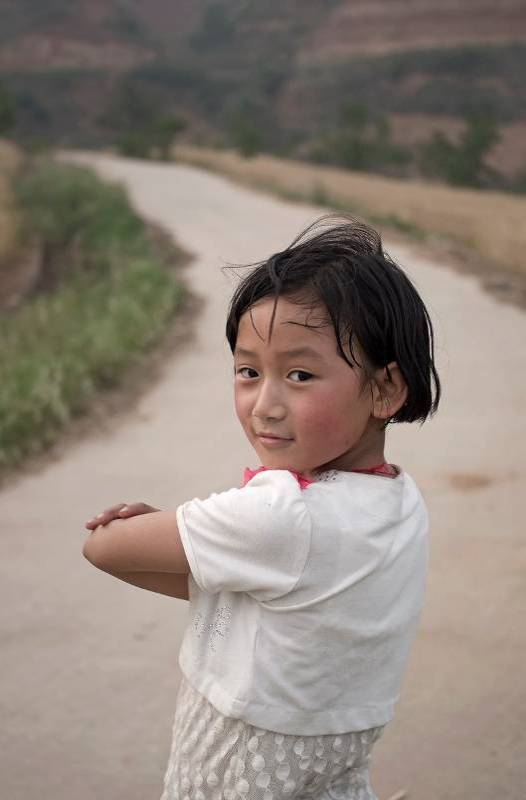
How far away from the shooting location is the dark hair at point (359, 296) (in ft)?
4.75

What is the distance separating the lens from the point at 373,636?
1.48m

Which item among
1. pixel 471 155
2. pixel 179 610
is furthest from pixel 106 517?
pixel 471 155

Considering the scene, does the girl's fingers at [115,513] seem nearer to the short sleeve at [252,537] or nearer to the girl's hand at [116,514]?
the girl's hand at [116,514]

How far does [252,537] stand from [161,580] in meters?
0.27

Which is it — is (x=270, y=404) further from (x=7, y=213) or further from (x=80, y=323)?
(x=7, y=213)

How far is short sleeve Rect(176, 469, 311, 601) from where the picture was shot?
53.0 inches

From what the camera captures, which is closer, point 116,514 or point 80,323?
point 116,514

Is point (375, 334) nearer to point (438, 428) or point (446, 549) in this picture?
point (446, 549)

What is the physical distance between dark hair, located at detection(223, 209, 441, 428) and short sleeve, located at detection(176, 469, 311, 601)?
0.76 feet

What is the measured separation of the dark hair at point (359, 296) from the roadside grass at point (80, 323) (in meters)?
3.42

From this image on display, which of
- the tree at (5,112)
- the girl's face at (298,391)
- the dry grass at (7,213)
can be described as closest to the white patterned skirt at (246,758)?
the girl's face at (298,391)

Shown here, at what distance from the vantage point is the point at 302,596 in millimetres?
1406

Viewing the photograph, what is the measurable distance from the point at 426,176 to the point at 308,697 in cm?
5150

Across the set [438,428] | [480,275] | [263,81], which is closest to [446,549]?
[438,428]
